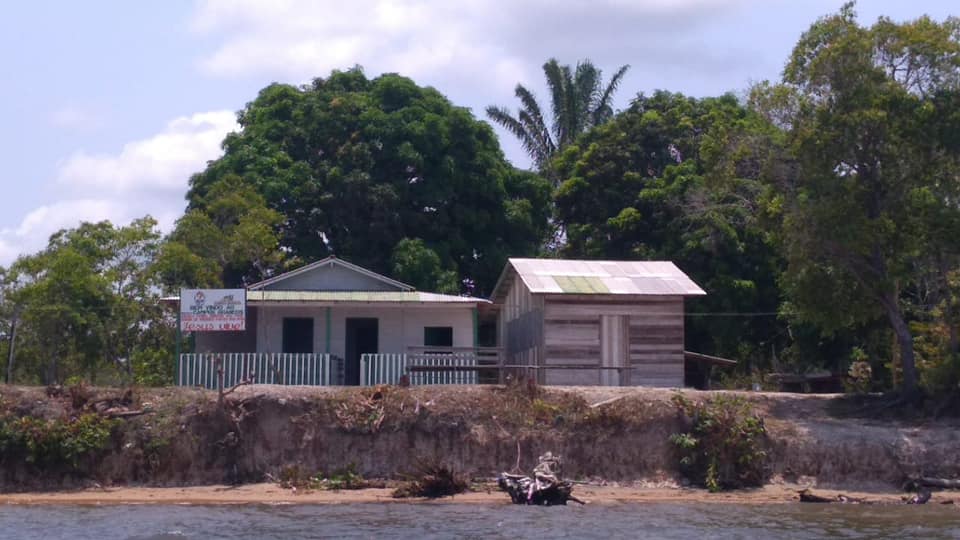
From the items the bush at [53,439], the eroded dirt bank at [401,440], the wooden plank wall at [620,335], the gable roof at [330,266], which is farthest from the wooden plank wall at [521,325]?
the bush at [53,439]

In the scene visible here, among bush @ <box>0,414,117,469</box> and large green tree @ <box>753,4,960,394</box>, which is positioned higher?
large green tree @ <box>753,4,960,394</box>

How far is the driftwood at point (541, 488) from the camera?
78.8ft

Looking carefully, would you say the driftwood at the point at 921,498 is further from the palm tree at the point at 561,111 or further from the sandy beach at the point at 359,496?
the palm tree at the point at 561,111

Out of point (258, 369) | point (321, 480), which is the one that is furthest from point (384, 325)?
point (321, 480)

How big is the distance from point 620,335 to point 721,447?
17.9 ft

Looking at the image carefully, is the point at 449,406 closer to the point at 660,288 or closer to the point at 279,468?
the point at 279,468

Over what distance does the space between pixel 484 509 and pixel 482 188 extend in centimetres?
2121

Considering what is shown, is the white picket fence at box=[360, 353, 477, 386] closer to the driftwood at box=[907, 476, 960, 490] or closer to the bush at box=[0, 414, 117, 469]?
the bush at box=[0, 414, 117, 469]

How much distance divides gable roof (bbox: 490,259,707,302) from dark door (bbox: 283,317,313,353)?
20.0ft

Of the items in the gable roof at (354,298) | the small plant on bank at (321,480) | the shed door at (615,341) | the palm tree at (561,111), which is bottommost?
the small plant on bank at (321,480)

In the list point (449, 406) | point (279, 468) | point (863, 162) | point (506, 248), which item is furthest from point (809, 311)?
point (506, 248)

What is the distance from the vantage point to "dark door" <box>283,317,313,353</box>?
3259 centimetres

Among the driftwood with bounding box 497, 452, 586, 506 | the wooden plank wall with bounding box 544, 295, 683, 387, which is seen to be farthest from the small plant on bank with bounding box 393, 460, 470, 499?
the wooden plank wall with bounding box 544, 295, 683, 387

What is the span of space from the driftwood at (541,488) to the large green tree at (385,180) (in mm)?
17342
